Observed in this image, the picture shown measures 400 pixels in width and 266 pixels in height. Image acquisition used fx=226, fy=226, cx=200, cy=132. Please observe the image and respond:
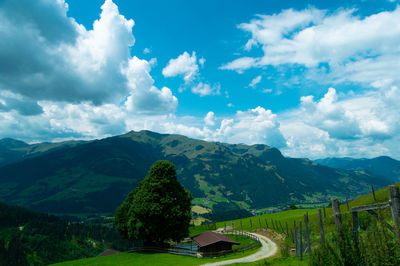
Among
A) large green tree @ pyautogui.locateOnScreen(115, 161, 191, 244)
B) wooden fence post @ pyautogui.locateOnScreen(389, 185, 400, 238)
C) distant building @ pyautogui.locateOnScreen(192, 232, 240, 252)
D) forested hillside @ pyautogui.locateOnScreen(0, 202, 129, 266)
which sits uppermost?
wooden fence post @ pyautogui.locateOnScreen(389, 185, 400, 238)

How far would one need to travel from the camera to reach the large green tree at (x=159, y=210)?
146 ft

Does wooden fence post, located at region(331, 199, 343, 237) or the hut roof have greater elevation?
wooden fence post, located at region(331, 199, 343, 237)

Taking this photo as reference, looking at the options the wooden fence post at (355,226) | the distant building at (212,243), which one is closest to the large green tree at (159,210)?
the distant building at (212,243)

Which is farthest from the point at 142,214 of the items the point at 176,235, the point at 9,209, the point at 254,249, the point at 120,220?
the point at 9,209

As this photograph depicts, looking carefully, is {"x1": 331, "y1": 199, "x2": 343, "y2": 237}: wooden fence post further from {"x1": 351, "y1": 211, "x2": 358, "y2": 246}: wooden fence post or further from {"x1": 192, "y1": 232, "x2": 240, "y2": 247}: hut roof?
{"x1": 192, "y1": 232, "x2": 240, "y2": 247}: hut roof

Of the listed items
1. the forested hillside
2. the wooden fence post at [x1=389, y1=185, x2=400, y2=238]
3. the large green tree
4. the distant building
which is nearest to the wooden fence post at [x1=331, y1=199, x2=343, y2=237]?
the wooden fence post at [x1=389, y1=185, x2=400, y2=238]

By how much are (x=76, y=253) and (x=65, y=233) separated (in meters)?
21.8

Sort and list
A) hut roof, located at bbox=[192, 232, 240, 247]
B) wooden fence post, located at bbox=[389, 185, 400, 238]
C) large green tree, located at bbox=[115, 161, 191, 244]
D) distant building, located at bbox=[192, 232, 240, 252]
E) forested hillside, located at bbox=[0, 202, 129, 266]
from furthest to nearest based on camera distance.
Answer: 1. forested hillside, located at bbox=[0, 202, 129, 266]
2. large green tree, located at bbox=[115, 161, 191, 244]
3. hut roof, located at bbox=[192, 232, 240, 247]
4. distant building, located at bbox=[192, 232, 240, 252]
5. wooden fence post, located at bbox=[389, 185, 400, 238]

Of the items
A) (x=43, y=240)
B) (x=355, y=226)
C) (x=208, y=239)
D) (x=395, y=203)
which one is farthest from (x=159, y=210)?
(x=43, y=240)

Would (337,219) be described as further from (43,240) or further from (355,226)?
(43,240)

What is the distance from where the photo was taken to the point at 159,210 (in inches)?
1734

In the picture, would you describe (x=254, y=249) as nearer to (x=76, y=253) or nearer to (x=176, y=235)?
(x=176, y=235)

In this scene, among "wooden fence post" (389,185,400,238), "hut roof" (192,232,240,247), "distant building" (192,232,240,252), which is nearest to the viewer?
"wooden fence post" (389,185,400,238)

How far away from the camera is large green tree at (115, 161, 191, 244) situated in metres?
44.5
